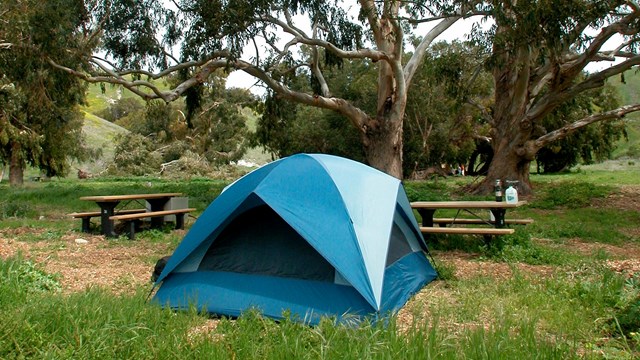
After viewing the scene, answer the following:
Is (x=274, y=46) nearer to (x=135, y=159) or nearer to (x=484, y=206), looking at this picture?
(x=484, y=206)

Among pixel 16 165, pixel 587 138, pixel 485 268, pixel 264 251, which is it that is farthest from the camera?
pixel 587 138

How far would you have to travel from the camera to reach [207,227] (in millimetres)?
5629

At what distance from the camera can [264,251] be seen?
18.3 ft

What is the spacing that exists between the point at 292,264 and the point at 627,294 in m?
2.95

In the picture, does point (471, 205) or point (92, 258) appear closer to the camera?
point (92, 258)

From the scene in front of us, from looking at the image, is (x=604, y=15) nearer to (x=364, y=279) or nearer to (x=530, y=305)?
(x=530, y=305)

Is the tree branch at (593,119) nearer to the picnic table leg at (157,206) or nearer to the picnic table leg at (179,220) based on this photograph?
the picnic table leg at (179,220)

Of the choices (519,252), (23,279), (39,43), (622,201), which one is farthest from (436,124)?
(23,279)

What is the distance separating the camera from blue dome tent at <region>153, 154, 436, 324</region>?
4.93 meters

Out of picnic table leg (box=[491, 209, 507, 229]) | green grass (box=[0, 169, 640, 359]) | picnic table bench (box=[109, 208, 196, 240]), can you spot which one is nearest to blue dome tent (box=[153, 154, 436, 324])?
green grass (box=[0, 169, 640, 359])

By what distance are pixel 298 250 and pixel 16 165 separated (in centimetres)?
2623

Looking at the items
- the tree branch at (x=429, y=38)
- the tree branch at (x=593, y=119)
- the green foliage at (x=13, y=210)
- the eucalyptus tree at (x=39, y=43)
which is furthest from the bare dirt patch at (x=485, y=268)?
the eucalyptus tree at (x=39, y=43)

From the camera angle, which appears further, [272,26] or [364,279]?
[272,26]

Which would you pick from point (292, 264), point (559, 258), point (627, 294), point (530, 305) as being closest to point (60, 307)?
point (292, 264)
